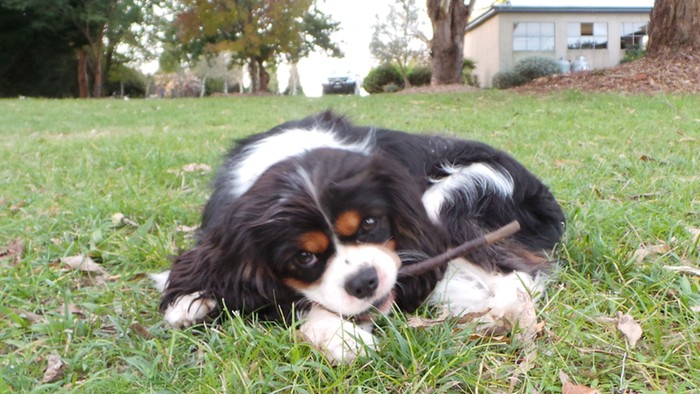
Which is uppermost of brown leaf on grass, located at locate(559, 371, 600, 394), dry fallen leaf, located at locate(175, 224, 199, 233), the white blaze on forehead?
the white blaze on forehead

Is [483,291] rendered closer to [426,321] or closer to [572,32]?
[426,321]

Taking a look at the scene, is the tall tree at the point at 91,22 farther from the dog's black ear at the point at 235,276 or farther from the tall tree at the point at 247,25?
the dog's black ear at the point at 235,276

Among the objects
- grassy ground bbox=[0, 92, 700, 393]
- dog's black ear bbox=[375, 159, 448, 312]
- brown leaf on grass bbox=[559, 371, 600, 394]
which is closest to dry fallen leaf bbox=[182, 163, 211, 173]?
grassy ground bbox=[0, 92, 700, 393]

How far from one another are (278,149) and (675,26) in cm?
1678

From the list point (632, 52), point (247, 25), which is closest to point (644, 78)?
point (247, 25)

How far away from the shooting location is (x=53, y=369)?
2508 millimetres

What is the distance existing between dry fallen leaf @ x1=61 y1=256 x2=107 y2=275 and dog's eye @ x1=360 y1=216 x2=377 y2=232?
5.80 ft

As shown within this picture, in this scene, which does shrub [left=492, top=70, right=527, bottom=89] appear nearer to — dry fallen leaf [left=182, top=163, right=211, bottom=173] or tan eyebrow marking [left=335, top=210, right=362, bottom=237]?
dry fallen leaf [left=182, top=163, right=211, bottom=173]

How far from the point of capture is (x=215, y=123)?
11906 millimetres

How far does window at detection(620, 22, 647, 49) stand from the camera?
41.2m

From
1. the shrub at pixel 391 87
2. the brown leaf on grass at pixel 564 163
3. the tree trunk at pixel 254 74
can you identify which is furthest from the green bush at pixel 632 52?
the brown leaf on grass at pixel 564 163

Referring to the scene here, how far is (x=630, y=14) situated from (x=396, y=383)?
144 ft

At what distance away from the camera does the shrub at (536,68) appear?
3238 centimetres

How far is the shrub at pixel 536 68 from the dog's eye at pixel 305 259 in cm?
3156
